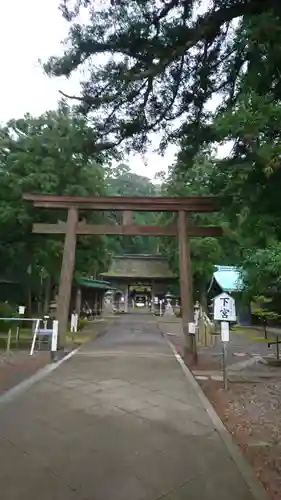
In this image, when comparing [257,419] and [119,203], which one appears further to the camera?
[119,203]

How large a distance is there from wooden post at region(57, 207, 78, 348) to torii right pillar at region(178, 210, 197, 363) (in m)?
3.34

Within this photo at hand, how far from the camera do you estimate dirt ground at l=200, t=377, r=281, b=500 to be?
15.9ft

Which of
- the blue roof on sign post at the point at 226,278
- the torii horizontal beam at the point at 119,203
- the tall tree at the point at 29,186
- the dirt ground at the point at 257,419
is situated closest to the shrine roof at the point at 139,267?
the blue roof on sign post at the point at 226,278

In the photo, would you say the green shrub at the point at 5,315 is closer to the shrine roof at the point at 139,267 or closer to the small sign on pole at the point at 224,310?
the small sign on pole at the point at 224,310

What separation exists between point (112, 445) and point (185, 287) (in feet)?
34.1

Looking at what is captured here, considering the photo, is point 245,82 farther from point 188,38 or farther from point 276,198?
point 276,198

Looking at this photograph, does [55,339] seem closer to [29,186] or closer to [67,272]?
[67,272]

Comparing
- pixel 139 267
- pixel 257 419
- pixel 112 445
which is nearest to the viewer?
pixel 112 445

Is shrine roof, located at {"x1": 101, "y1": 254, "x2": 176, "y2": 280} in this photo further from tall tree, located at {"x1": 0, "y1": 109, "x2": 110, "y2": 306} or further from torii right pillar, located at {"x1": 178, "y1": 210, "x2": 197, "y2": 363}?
torii right pillar, located at {"x1": 178, "y1": 210, "x2": 197, "y2": 363}

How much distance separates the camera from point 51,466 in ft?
15.3

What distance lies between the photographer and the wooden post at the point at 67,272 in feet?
52.1

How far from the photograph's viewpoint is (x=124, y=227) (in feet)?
53.9

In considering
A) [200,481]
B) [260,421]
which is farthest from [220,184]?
[200,481]

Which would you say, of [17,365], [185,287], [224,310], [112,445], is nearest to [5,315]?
[185,287]
